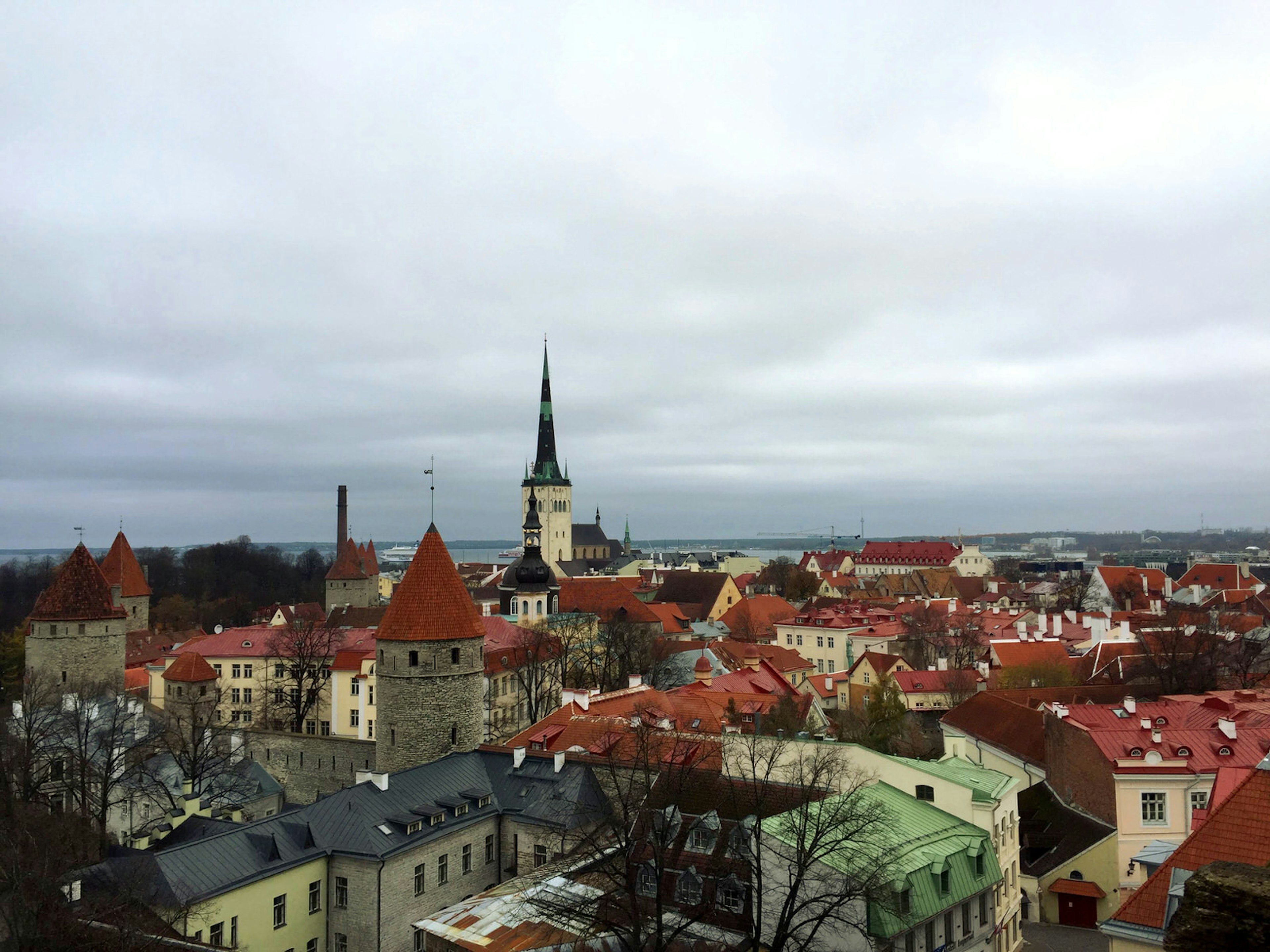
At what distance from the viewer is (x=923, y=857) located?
66.4ft

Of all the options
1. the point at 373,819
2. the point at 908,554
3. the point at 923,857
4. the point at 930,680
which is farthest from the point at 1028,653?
the point at 908,554

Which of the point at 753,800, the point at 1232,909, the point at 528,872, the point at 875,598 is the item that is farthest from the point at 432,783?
the point at 875,598

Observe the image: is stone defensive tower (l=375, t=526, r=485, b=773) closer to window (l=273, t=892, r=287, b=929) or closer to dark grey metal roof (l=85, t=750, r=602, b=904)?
dark grey metal roof (l=85, t=750, r=602, b=904)

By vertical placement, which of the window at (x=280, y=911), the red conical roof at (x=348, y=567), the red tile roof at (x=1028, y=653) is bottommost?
the window at (x=280, y=911)

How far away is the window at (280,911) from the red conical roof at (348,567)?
55.6 m

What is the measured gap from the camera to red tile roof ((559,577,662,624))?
7175cm

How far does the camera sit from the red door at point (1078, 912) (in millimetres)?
25922

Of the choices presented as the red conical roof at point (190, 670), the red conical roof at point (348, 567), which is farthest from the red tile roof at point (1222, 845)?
the red conical roof at point (348, 567)

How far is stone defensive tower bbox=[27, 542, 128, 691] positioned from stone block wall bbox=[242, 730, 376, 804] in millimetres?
11521

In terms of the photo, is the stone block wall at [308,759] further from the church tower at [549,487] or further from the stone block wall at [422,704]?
the church tower at [549,487]

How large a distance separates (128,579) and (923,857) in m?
56.4

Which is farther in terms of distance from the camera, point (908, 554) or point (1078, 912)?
point (908, 554)

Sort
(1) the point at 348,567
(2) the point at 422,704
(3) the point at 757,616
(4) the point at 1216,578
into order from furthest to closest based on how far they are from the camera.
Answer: (4) the point at 1216,578, (3) the point at 757,616, (1) the point at 348,567, (2) the point at 422,704

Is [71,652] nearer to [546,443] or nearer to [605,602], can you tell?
[605,602]
